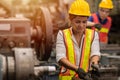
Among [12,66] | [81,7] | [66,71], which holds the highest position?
[81,7]

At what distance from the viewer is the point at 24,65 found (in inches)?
106

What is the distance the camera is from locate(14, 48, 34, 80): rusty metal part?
106 inches

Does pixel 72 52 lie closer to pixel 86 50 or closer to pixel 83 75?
pixel 86 50

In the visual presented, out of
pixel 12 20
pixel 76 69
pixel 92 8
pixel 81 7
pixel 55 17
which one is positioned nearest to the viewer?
pixel 76 69

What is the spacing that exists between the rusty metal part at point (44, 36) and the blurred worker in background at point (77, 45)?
1808 mm

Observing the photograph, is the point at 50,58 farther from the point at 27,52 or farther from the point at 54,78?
the point at 27,52

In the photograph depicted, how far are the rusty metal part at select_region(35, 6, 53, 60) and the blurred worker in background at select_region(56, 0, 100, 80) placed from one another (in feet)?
5.93

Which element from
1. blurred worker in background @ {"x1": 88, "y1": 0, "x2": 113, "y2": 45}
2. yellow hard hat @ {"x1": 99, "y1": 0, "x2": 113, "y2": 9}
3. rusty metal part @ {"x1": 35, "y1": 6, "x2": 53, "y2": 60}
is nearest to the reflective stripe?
rusty metal part @ {"x1": 35, "y1": 6, "x2": 53, "y2": 60}

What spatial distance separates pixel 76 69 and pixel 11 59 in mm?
890

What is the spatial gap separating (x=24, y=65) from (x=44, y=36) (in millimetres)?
3066

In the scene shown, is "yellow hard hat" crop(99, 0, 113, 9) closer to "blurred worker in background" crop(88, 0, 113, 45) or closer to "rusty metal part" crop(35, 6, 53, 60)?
"blurred worker in background" crop(88, 0, 113, 45)

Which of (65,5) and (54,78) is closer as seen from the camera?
(54,78)

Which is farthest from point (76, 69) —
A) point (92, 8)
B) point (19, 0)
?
point (92, 8)

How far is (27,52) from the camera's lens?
2.75 m
